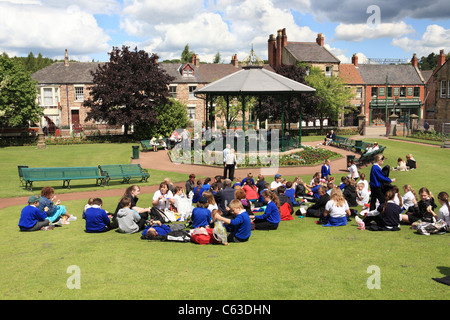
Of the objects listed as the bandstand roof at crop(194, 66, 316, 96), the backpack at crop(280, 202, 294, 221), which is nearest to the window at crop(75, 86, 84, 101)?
the bandstand roof at crop(194, 66, 316, 96)

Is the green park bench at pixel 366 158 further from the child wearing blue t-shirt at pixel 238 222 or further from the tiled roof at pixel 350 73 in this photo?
the tiled roof at pixel 350 73

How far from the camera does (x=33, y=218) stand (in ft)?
35.4

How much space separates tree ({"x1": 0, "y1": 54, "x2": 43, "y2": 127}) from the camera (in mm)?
37062

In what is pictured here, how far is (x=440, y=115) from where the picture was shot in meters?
43.8

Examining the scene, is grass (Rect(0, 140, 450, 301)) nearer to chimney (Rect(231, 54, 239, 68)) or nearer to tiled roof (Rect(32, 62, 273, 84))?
tiled roof (Rect(32, 62, 273, 84))

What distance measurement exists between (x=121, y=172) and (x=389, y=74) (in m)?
55.3

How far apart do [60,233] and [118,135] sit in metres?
33.7

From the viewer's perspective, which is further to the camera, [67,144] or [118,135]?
[118,135]

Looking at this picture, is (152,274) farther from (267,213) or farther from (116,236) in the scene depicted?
(267,213)

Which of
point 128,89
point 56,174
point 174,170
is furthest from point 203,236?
point 128,89

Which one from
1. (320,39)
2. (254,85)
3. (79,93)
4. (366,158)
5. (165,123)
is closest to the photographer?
(366,158)

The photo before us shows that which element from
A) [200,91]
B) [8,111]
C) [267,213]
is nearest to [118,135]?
[8,111]

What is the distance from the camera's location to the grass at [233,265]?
20.6ft

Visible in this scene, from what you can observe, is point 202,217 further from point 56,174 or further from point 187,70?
point 187,70
